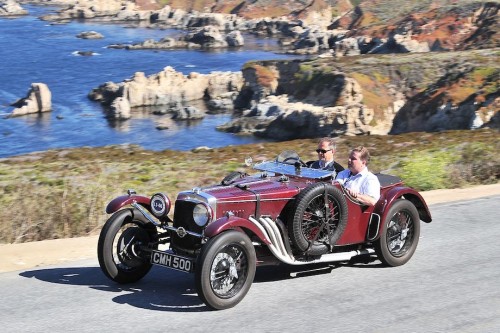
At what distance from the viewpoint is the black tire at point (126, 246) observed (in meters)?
8.77

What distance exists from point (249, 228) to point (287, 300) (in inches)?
37.0

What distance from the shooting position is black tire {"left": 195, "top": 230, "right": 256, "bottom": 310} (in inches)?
308

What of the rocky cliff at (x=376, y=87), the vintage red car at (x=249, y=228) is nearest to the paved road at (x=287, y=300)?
the vintage red car at (x=249, y=228)

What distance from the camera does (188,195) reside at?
8.62 m

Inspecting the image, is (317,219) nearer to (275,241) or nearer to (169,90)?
(275,241)

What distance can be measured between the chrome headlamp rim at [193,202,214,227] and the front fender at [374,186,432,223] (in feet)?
8.39

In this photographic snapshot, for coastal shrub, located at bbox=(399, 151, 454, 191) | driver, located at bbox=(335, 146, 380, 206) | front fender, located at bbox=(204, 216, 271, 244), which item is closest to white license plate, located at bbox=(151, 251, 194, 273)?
front fender, located at bbox=(204, 216, 271, 244)

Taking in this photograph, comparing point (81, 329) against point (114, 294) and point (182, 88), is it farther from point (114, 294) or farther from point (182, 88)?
point (182, 88)

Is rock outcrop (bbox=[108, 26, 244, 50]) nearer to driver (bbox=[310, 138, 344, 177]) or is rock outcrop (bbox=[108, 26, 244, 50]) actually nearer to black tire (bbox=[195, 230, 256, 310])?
driver (bbox=[310, 138, 344, 177])

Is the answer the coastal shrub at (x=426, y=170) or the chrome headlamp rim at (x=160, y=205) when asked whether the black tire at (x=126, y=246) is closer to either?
the chrome headlamp rim at (x=160, y=205)

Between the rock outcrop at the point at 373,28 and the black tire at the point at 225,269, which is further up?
the black tire at the point at 225,269

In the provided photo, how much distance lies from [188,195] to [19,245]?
387 centimetres

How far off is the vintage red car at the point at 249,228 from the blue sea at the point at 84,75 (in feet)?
235

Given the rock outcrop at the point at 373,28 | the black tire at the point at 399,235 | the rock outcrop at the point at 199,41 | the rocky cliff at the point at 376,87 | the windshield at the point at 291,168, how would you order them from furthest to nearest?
1. the rock outcrop at the point at 199,41
2. the rock outcrop at the point at 373,28
3. the rocky cliff at the point at 376,87
4. the black tire at the point at 399,235
5. the windshield at the point at 291,168
